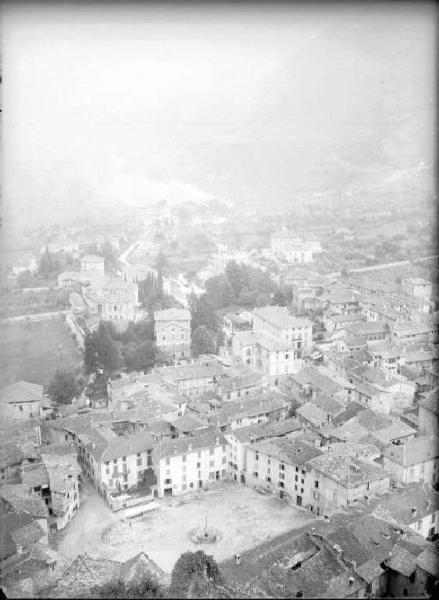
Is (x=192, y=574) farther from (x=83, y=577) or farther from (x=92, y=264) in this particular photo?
(x=92, y=264)

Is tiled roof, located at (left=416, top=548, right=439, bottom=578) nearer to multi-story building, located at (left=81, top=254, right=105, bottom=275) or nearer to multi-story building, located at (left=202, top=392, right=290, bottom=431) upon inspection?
multi-story building, located at (left=202, top=392, right=290, bottom=431)

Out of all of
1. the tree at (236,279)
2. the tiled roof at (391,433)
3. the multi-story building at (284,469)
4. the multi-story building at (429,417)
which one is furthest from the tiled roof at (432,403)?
the tree at (236,279)

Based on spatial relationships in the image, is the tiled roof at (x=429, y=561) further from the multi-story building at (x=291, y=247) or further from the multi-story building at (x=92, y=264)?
the multi-story building at (x=291, y=247)

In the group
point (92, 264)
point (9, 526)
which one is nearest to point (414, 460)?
point (9, 526)

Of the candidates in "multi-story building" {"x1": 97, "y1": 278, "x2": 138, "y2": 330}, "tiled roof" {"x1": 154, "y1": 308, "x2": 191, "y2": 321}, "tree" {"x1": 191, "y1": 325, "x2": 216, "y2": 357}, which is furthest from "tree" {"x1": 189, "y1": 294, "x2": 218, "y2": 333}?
"multi-story building" {"x1": 97, "y1": 278, "x2": 138, "y2": 330}

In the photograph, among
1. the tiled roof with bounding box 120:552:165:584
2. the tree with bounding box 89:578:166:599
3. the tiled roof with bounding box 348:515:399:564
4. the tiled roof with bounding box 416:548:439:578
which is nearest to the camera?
the tree with bounding box 89:578:166:599

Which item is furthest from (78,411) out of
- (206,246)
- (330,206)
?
(330,206)
